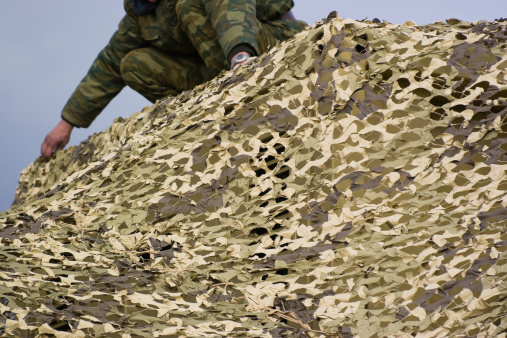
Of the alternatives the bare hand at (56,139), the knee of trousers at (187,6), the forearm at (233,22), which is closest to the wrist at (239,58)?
the forearm at (233,22)

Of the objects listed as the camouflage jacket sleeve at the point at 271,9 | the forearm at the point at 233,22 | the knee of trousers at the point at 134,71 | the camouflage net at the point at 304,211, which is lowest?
the camouflage net at the point at 304,211

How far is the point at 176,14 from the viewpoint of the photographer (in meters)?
2.34

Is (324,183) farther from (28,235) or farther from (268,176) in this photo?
(28,235)

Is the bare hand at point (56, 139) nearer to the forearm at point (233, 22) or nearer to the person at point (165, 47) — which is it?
the person at point (165, 47)

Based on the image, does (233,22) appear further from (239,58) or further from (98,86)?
(98,86)

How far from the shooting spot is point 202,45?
2289mm

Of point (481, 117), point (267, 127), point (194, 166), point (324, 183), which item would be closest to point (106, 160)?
point (194, 166)

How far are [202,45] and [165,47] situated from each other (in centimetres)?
26

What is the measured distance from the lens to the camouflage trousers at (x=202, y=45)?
2.00 metres

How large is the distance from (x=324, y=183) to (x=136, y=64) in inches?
56.9

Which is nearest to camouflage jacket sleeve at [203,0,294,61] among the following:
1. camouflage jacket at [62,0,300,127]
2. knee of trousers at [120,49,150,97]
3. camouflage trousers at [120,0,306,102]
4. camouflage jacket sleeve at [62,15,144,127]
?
camouflage trousers at [120,0,306,102]

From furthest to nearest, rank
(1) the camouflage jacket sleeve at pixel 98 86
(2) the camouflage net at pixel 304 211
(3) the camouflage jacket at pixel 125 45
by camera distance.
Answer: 1. (1) the camouflage jacket sleeve at pixel 98 86
2. (3) the camouflage jacket at pixel 125 45
3. (2) the camouflage net at pixel 304 211

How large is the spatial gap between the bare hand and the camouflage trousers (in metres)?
0.34

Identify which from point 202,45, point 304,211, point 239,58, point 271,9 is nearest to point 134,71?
point 202,45
